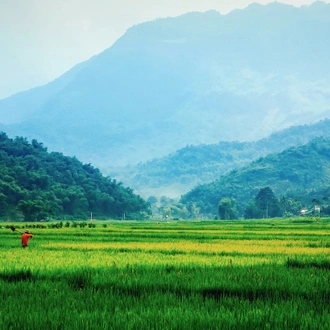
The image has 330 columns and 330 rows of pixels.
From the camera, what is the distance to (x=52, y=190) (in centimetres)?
7562

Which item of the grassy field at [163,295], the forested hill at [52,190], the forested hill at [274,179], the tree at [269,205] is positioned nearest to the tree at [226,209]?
the tree at [269,205]

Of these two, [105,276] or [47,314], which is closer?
[47,314]

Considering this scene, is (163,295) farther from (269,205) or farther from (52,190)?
(269,205)

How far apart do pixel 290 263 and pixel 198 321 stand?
6313 millimetres

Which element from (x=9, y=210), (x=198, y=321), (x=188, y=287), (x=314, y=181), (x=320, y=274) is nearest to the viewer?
(x=198, y=321)

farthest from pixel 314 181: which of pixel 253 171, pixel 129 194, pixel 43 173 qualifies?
pixel 43 173

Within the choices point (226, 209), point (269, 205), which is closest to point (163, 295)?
point (226, 209)

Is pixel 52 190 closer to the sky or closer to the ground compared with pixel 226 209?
closer to the sky

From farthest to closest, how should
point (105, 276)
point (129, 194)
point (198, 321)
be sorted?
1. point (129, 194)
2. point (105, 276)
3. point (198, 321)

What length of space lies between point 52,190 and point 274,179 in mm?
79089

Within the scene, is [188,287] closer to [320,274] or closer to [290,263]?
[320,274]

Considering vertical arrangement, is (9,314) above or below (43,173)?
below

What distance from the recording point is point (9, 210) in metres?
67.2

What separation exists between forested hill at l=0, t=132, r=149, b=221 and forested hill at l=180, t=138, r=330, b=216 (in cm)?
4136
